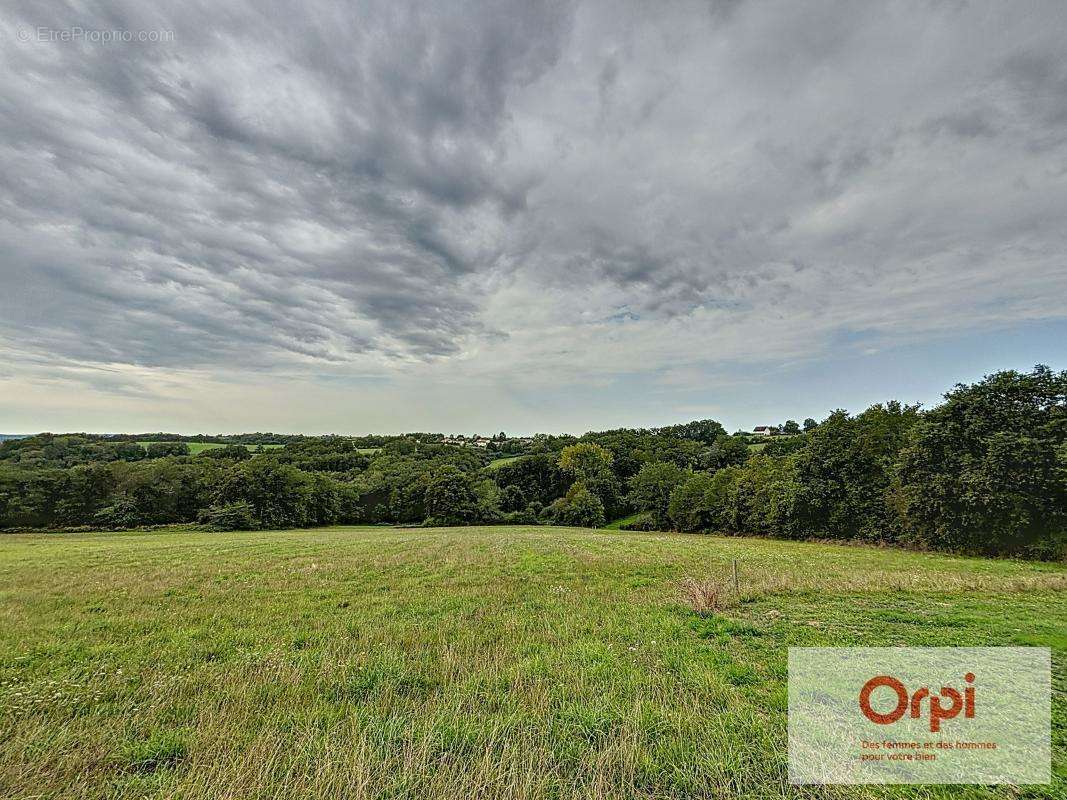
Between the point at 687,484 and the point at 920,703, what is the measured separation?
5336 cm

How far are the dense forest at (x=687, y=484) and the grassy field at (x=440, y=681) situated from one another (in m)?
18.4

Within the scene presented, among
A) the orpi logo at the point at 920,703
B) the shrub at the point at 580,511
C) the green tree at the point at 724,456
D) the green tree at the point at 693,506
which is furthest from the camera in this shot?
the green tree at the point at 724,456

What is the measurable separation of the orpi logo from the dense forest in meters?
29.5

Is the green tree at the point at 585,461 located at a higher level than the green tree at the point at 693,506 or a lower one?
higher

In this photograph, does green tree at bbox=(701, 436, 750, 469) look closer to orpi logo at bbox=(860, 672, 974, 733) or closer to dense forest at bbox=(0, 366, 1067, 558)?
dense forest at bbox=(0, 366, 1067, 558)

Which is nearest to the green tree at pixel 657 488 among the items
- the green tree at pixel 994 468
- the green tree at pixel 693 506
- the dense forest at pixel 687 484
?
the dense forest at pixel 687 484

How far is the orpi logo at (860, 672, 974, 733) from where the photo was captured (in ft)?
18.0

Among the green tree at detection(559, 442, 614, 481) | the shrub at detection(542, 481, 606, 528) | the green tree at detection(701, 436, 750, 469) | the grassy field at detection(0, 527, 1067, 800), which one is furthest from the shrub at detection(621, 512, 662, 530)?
the grassy field at detection(0, 527, 1067, 800)

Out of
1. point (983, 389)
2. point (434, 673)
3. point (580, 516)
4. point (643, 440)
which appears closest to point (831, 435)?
point (983, 389)

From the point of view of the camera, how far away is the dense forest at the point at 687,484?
26562 mm

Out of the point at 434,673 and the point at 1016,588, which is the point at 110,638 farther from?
the point at 1016,588

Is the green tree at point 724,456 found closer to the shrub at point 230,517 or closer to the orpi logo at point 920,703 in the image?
the shrub at point 230,517

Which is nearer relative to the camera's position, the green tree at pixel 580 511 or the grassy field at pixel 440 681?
the grassy field at pixel 440 681

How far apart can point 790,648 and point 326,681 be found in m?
8.17
